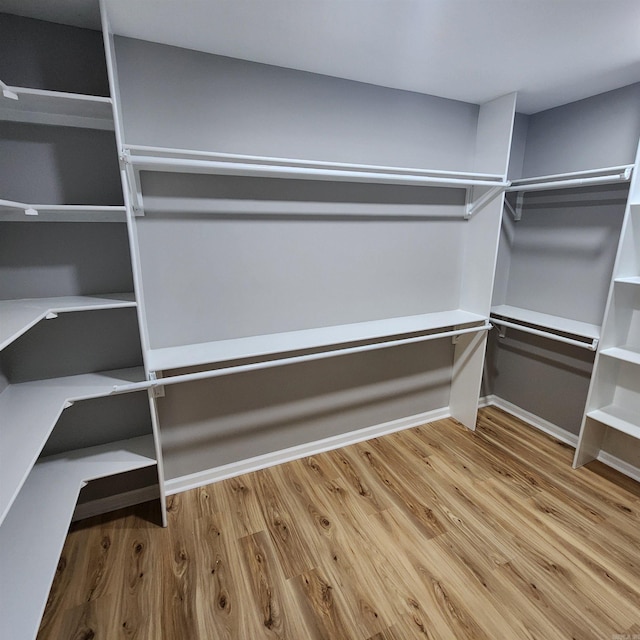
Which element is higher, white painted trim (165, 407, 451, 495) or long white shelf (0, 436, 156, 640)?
long white shelf (0, 436, 156, 640)

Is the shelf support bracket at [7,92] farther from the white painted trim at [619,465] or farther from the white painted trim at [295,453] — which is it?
the white painted trim at [619,465]

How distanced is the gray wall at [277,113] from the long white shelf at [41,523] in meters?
1.48

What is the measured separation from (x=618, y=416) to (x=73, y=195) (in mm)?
3145

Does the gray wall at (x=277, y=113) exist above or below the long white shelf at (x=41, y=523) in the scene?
above

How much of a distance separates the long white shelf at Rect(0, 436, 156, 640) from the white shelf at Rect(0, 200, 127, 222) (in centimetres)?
109

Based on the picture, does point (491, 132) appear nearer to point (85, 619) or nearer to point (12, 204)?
point (12, 204)

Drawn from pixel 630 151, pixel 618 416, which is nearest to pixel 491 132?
pixel 630 151

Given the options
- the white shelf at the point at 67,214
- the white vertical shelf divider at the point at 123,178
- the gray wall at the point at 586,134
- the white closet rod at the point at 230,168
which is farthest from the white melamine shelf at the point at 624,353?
the white shelf at the point at 67,214

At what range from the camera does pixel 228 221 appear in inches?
73.8

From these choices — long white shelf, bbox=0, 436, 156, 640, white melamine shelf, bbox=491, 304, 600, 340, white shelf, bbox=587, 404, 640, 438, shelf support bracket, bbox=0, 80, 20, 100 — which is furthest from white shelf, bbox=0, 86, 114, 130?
white shelf, bbox=587, 404, 640, 438

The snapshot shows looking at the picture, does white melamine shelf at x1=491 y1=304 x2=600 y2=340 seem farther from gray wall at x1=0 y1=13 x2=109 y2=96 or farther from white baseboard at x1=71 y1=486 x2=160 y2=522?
gray wall at x1=0 y1=13 x2=109 y2=96

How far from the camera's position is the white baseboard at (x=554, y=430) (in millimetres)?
2270

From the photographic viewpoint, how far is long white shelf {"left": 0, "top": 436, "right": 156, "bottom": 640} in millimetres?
1093

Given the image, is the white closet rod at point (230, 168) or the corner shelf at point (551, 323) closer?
the white closet rod at point (230, 168)
